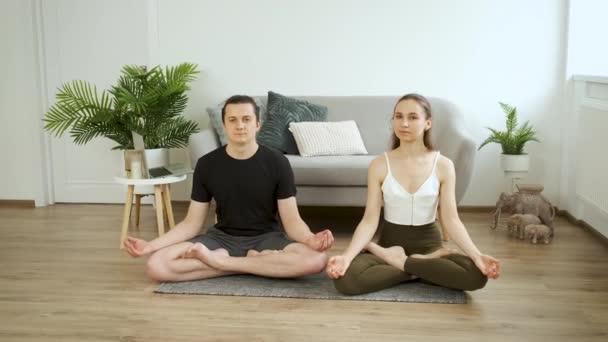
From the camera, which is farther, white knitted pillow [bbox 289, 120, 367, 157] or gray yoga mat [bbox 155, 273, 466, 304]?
white knitted pillow [bbox 289, 120, 367, 157]

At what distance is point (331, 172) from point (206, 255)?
1.14 metres

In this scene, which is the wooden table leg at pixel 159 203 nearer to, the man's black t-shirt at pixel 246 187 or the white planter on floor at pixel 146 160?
the white planter on floor at pixel 146 160

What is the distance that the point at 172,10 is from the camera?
5.03 meters

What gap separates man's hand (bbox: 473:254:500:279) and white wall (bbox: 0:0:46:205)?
3.48 meters

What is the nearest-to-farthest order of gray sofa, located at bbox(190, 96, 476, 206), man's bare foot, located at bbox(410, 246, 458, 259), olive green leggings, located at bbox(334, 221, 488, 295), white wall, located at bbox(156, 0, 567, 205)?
1. olive green leggings, located at bbox(334, 221, 488, 295)
2. man's bare foot, located at bbox(410, 246, 458, 259)
3. gray sofa, located at bbox(190, 96, 476, 206)
4. white wall, located at bbox(156, 0, 567, 205)

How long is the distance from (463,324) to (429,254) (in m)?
0.47

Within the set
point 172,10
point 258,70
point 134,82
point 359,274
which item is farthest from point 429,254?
point 172,10

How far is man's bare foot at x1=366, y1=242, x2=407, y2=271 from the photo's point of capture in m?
3.11

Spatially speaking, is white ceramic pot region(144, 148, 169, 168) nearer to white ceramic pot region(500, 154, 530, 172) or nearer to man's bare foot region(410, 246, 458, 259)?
man's bare foot region(410, 246, 458, 259)

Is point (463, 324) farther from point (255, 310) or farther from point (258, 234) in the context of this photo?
point (258, 234)

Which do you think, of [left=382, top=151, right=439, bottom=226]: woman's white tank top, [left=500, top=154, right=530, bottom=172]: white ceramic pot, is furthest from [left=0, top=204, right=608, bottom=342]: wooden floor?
[left=500, top=154, right=530, bottom=172]: white ceramic pot

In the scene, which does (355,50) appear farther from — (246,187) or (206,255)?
(206,255)

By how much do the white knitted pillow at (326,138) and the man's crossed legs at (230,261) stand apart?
3.80 ft

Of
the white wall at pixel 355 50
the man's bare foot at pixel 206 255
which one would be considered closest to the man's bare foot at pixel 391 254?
the man's bare foot at pixel 206 255
